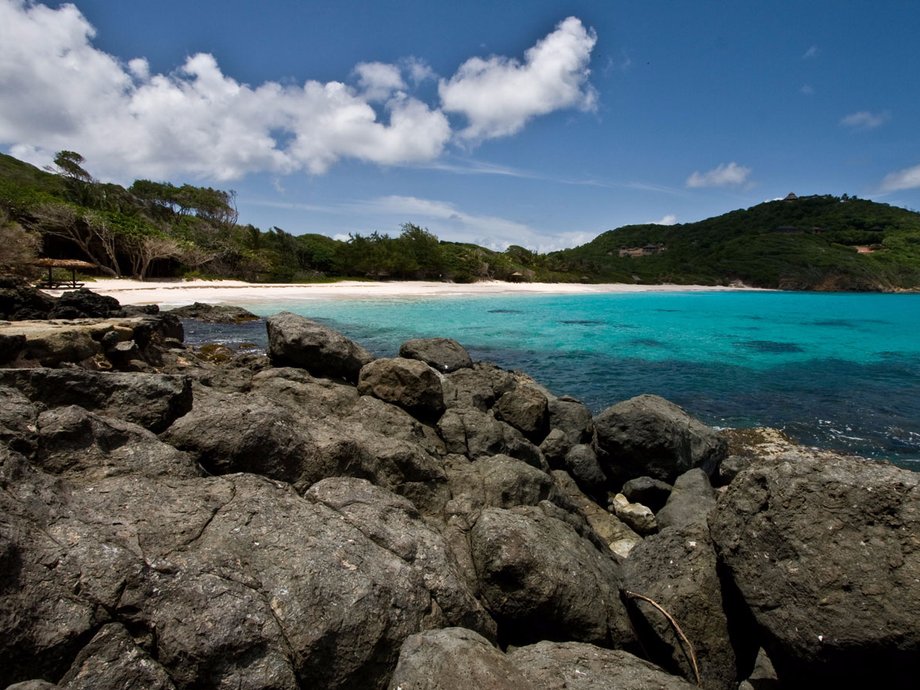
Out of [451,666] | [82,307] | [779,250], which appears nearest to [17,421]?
[451,666]

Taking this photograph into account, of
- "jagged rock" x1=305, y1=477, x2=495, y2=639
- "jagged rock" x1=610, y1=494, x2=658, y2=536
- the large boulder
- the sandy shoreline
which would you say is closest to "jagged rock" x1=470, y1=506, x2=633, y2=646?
"jagged rock" x1=305, y1=477, x2=495, y2=639

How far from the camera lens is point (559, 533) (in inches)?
173

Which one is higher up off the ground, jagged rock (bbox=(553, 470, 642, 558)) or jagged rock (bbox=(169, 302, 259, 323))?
jagged rock (bbox=(169, 302, 259, 323))

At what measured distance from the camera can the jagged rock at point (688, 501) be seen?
699cm

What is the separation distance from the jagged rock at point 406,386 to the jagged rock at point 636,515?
349 centimetres

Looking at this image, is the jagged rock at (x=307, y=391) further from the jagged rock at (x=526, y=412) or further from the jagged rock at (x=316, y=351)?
the jagged rock at (x=526, y=412)

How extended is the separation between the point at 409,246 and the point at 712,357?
51.6 m

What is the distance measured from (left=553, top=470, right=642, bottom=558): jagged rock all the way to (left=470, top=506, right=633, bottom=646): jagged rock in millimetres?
2564

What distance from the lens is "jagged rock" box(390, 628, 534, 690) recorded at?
2521mm

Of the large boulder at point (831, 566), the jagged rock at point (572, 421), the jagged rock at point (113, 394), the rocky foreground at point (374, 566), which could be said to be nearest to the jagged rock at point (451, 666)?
the rocky foreground at point (374, 566)

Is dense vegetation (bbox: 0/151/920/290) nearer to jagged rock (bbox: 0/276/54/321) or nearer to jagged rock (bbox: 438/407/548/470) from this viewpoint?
jagged rock (bbox: 0/276/54/321)

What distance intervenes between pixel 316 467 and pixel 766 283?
113638 millimetres

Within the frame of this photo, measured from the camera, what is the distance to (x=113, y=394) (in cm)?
448

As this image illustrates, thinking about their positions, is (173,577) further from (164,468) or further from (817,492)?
(817,492)
